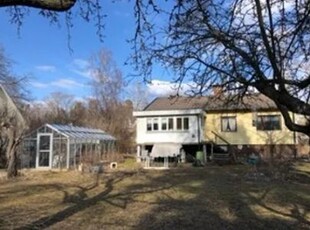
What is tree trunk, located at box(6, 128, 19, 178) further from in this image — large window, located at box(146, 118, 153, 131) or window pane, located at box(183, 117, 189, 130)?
window pane, located at box(183, 117, 189, 130)

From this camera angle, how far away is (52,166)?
33750mm

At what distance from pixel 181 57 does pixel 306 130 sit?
10.1 ft

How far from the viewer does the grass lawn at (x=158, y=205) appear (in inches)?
444

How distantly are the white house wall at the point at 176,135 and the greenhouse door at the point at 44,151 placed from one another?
27.9 feet

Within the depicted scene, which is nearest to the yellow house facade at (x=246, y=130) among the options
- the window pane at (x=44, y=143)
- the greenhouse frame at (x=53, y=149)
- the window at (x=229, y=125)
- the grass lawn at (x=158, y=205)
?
the window at (x=229, y=125)

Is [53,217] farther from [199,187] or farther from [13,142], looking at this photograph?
[13,142]

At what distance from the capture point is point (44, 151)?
113 ft

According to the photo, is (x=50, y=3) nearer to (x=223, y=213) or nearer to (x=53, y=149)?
(x=223, y=213)

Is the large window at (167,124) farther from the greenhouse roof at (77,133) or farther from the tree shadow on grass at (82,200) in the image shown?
the tree shadow on grass at (82,200)

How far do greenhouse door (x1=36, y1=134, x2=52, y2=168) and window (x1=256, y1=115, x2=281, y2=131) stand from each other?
17.9m

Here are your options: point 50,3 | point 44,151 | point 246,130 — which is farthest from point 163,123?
point 50,3

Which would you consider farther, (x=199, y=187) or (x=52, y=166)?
(x=52, y=166)

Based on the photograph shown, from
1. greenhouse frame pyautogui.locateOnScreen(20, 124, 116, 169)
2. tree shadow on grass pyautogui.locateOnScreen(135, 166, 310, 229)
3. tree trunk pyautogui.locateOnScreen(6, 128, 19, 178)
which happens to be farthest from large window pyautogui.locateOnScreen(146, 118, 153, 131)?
tree shadow on grass pyautogui.locateOnScreen(135, 166, 310, 229)

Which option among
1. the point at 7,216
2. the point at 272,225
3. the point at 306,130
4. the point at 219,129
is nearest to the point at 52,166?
the point at 219,129
